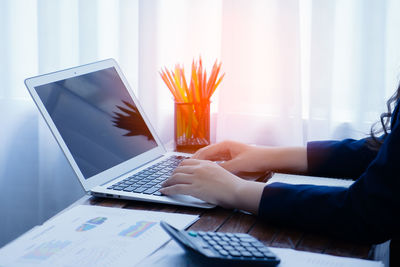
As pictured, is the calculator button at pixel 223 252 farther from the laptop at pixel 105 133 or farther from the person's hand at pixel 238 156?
the person's hand at pixel 238 156

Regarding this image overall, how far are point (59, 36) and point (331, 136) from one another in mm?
874

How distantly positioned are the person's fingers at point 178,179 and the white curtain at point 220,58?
0.64 m

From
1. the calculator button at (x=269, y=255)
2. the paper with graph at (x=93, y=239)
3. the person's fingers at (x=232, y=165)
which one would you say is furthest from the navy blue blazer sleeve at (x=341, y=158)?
the calculator button at (x=269, y=255)

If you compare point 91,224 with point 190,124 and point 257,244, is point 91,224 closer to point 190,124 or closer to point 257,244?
point 257,244

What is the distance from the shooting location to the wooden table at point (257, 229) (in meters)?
0.70

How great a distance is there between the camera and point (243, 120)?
1510 millimetres

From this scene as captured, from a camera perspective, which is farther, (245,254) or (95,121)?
(95,121)

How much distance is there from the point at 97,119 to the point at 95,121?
11mm

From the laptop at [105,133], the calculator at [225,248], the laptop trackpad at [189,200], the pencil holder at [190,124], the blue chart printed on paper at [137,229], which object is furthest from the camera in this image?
the pencil holder at [190,124]

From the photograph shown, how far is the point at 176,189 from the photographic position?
87 cm

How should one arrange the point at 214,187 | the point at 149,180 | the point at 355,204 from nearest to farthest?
1. the point at 355,204
2. the point at 214,187
3. the point at 149,180

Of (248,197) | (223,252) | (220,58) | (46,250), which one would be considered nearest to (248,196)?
(248,197)

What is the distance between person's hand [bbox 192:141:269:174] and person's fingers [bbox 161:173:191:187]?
0.68ft

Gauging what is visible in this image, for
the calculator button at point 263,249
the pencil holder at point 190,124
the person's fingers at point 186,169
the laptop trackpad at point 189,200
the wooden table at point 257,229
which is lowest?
the wooden table at point 257,229
